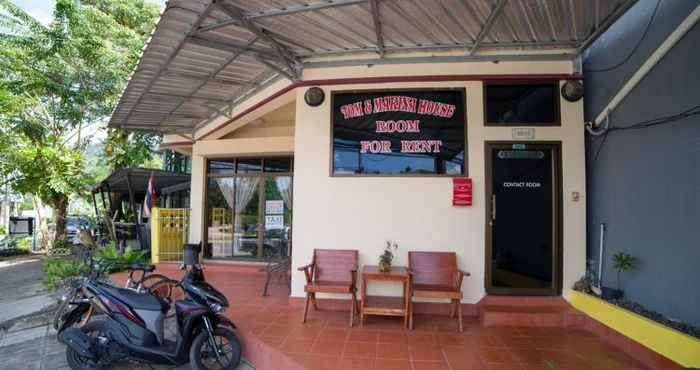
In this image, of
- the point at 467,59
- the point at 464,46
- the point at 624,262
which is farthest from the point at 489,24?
the point at 624,262

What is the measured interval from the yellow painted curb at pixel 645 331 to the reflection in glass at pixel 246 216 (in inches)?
220

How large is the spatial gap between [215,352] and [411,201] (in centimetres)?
259

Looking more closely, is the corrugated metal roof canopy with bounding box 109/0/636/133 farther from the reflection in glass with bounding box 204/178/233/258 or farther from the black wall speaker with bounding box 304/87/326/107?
the reflection in glass with bounding box 204/178/233/258

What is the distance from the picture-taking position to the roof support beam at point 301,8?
123 inches

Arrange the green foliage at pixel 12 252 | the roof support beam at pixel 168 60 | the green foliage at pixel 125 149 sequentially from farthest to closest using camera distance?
1. the green foliage at pixel 125 149
2. the green foliage at pixel 12 252
3. the roof support beam at pixel 168 60

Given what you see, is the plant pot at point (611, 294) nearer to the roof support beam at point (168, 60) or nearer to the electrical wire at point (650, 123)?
the electrical wire at point (650, 123)

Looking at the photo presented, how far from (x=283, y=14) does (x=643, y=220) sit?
3970 mm

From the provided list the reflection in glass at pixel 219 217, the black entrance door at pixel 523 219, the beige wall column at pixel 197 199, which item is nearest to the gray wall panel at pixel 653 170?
the black entrance door at pixel 523 219

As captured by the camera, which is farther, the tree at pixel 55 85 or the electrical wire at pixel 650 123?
the tree at pixel 55 85

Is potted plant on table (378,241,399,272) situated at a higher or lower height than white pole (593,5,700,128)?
lower

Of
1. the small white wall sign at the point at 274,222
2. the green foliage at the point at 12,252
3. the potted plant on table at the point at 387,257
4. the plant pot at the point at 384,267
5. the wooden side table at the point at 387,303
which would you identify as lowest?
the green foliage at the point at 12,252

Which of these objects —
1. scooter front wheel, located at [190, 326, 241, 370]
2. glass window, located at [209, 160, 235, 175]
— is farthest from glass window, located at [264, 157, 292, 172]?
scooter front wheel, located at [190, 326, 241, 370]

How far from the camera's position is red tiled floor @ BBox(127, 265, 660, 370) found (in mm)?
2908

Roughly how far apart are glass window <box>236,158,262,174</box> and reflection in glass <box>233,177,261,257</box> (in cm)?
17
